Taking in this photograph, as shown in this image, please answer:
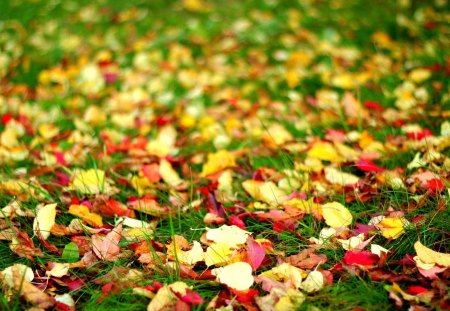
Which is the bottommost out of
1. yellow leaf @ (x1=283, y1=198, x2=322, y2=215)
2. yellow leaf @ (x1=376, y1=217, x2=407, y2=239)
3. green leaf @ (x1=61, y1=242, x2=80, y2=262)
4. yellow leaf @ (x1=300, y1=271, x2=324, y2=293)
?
yellow leaf @ (x1=283, y1=198, x2=322, y2=215)

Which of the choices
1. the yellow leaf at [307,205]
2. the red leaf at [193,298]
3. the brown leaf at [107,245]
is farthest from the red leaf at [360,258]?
the brown leaf at [107,245]

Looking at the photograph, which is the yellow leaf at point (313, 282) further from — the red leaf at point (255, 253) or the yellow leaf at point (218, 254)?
the yellow leaf at point (218, 254)

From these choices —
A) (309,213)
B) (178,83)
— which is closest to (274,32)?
(178,83)

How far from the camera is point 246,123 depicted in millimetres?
2535

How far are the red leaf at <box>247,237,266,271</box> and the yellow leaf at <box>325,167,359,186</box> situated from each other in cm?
52

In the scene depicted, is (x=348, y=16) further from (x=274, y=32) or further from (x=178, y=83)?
(x=178, y=83)

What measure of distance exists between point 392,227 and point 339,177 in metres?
0.39

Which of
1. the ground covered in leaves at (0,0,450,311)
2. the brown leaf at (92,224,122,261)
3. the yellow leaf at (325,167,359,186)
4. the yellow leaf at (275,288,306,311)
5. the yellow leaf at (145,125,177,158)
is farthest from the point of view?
the yellow leaf at (145,125,177,158)

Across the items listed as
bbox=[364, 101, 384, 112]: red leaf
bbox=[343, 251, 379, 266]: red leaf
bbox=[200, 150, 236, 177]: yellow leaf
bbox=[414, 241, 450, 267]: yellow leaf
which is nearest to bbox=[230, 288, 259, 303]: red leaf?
bbox=[343, 251, 379, 266]: red leaf

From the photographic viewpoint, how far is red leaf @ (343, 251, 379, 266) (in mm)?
1412

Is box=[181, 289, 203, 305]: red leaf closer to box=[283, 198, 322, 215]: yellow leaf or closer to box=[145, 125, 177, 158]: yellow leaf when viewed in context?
box=[283, 198, 322, 215]: yellow leaf

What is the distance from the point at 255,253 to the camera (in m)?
1.45

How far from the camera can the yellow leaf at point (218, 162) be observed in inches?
80.0

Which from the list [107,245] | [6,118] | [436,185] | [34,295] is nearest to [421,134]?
[436,185]
